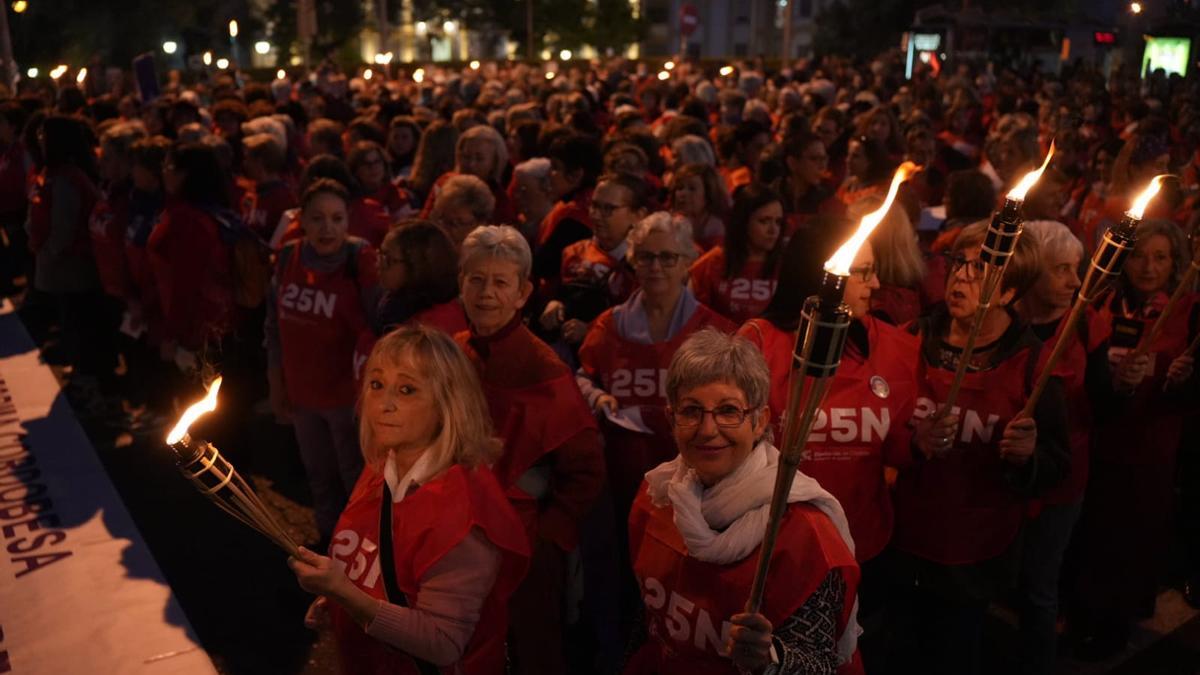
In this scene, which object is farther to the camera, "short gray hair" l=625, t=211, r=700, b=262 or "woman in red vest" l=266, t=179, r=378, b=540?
"woman in red vest" l=266, t=179, r=378, b=540

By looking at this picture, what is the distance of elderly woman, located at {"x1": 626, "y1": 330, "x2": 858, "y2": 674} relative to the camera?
99.4 inches

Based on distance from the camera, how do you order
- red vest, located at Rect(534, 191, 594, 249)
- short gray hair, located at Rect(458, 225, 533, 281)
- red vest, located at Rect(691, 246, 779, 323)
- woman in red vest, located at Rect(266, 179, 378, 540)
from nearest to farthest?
short gray hair, located at Rect(458, 225, 533, 281)
woman in red vest, located at Rect(266, 179, 378, 540)
red vest, located at Rect(691, 246, 779, 323)
red vest, located at Rect(534, 191, 594, 249)

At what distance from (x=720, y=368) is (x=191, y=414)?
50.0 inches

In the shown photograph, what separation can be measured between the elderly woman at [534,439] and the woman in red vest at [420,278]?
49 centimetres

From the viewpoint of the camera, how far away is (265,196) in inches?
309

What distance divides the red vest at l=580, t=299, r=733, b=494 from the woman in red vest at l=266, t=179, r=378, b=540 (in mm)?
1328

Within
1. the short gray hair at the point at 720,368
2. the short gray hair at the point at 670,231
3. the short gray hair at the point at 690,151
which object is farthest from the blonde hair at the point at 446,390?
the short gray hair at the point at 690,151

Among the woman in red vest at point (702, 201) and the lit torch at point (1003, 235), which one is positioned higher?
the lit torch at point (1003, 235)

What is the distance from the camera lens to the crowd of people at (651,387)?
9.03 feet

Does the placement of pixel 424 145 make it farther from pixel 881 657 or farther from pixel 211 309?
pixel 881 657

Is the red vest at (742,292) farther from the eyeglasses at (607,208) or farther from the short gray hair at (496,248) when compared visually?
the short gray hair at (496,248)

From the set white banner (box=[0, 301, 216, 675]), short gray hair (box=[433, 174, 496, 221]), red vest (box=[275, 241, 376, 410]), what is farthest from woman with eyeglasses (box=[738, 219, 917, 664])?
white banner (box=[0, 301, 216, 675])

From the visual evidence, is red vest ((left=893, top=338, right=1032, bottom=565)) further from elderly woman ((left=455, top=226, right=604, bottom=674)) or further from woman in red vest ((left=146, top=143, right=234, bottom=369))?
woman in red vest ((left=146, top=143, right=234, bottom=369))

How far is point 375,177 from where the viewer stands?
770cm
